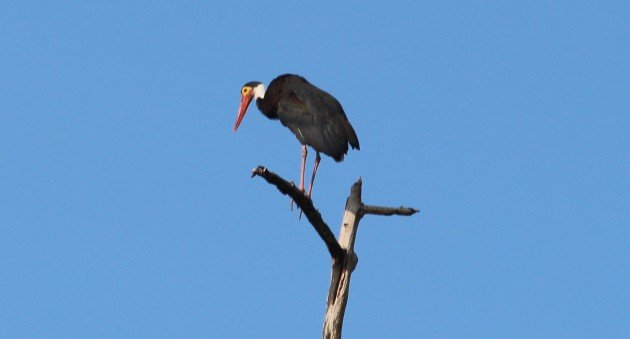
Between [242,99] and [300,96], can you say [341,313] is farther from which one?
[242,99]

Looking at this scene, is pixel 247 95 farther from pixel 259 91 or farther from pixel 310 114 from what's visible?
pixel 310 114

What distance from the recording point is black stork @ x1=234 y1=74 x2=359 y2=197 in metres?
13.9

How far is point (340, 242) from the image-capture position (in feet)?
39.5

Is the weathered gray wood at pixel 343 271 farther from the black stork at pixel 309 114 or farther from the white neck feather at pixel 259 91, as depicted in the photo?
the white neck feather at pixel 259 91

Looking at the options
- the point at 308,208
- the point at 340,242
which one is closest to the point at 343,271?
the point at 340,242

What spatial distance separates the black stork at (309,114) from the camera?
45.5 ft

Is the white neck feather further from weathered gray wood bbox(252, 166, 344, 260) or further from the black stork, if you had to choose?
weathered gray wood bbox(252, 166, 344, 260)

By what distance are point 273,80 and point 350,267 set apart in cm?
415

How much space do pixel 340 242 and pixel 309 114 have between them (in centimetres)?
270

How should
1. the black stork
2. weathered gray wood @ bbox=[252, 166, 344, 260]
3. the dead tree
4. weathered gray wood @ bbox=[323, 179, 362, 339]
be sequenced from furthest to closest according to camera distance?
the black stork → weathered gray wood @ bbox=[323, 179, 362, 339] → the dead tree → weathered gray wood @ bbox=[252, 166, 344, 260]

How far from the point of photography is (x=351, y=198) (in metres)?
12.1

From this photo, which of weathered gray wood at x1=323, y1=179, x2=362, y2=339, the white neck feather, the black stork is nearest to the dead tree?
weathered gray wood at x1=323, y1=179, x2=362, y2=339

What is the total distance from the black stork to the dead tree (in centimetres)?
157

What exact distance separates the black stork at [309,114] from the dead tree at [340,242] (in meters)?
1.57
